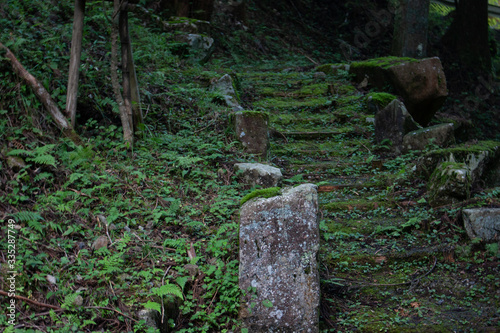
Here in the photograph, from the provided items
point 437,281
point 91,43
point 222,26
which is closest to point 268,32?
point 222,26

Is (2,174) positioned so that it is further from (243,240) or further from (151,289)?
(243,240)

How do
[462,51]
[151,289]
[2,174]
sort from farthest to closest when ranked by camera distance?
[462,51] < [2,174] < [151,289]

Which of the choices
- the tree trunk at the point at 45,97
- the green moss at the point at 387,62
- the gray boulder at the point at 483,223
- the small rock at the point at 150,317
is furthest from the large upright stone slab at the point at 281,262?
the green moss at the point at 387,62

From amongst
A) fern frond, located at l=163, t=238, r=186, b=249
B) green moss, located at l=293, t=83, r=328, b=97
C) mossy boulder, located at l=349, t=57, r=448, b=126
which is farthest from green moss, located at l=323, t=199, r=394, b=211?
green moss, located at l=293, t=83, r=328, b=97

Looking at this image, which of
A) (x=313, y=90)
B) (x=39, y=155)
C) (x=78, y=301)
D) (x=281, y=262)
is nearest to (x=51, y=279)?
(x=78, y=301)

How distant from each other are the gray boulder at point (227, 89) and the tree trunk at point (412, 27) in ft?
16.5

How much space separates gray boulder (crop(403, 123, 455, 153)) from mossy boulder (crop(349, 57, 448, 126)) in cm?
174

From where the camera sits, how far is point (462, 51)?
540 inches

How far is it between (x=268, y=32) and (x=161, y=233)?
37.2 ft

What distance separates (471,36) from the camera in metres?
13.5

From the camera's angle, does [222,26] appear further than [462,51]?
No

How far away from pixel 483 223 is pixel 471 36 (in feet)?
Answer: 40.0

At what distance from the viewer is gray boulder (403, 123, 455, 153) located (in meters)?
5.73

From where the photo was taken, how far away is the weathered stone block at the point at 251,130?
5594 millimetres
